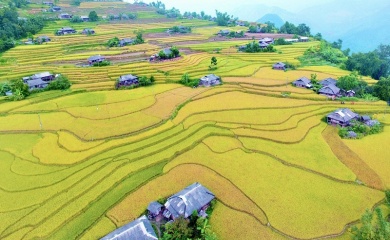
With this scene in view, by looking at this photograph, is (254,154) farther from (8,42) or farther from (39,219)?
(8,42)

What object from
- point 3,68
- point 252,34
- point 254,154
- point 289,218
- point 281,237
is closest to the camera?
point 281,237

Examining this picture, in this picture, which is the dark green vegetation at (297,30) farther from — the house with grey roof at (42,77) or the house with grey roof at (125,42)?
the house with grey roof at (42,77)

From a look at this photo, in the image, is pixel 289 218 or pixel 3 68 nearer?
pixel 289 218

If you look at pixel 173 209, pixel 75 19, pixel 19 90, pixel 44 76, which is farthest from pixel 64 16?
pixel 173 209

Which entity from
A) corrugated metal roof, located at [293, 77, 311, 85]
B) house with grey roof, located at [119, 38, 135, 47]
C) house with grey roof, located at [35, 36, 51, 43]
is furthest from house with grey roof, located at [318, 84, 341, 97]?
house with grey roof, located at [35, 36, 51, 43]

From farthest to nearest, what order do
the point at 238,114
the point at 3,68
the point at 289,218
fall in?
the point at 3,68, the point at 238,114, the point at 289,218

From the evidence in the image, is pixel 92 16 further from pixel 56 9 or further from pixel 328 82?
pixel 328 82

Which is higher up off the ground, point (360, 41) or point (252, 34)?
point (252, 34)

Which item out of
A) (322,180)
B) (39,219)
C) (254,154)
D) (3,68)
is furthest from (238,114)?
(3,68)
